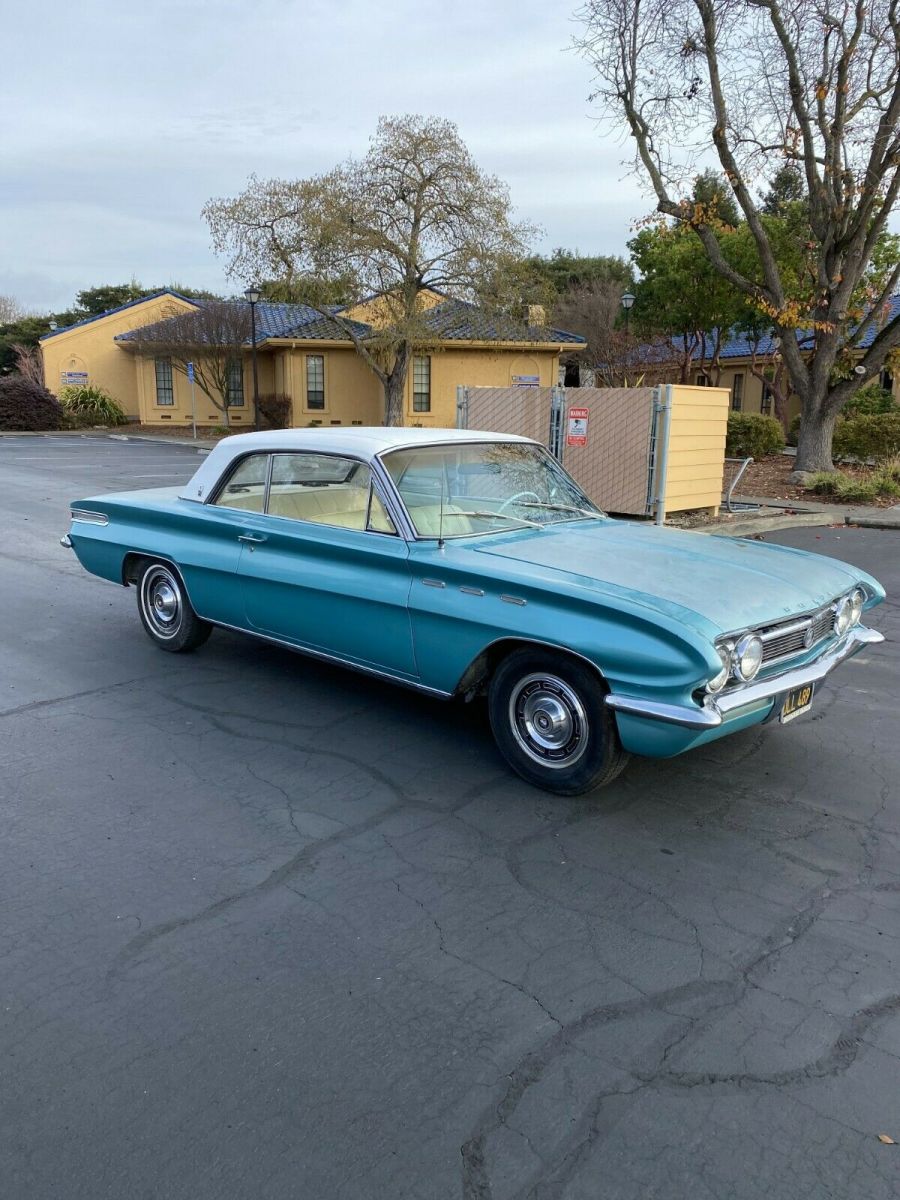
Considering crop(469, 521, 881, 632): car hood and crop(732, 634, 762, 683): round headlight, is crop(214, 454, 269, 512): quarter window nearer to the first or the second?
crop(469, 521, 881, 632): car hood

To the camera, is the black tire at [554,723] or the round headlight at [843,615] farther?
the round headlight at [843,615]

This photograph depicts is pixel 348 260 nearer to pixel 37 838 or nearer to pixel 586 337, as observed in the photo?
pixel 586 337

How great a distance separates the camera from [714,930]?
315cm

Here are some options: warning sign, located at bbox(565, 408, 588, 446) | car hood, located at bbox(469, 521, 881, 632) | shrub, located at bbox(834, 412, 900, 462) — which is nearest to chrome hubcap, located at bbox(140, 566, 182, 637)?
car hood, located at bbox(469, 521, 881, 632)

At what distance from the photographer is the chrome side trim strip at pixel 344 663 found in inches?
176

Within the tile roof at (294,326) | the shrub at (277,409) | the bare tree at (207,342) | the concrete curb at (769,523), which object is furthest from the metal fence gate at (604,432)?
the bare tree at (207,342)

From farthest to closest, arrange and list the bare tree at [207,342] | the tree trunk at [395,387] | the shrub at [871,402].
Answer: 1. the bare tree at [207,342]
2. the tree trunk at [395,387]
3. the shrub at [871,402]

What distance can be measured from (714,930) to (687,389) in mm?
9757

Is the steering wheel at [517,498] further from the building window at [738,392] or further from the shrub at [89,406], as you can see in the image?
the shrub at [89,406]

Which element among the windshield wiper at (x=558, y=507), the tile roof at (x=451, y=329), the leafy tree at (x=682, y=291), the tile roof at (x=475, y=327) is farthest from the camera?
the tile roof at (x=451, y=329)

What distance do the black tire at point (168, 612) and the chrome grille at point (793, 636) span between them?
3525mm

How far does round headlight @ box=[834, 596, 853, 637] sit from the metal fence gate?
755 cm

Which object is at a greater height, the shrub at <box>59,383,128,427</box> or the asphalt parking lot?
the shrub at <box>59,383,128,427</box>

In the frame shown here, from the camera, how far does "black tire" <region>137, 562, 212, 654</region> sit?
6008mm
